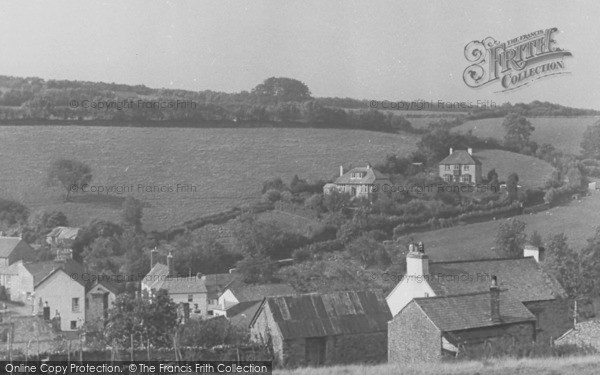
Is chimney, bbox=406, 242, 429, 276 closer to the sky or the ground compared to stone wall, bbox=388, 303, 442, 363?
closer to the sky

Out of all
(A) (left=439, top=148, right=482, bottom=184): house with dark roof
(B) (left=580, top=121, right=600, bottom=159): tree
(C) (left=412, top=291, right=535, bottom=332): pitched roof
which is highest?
(B) (left=580, top=121, right=600, bottom=159): tree

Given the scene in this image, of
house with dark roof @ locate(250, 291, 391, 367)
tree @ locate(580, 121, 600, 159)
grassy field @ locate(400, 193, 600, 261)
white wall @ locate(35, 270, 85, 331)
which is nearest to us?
house with dark roof @ locate(250, 291, 391, 367)

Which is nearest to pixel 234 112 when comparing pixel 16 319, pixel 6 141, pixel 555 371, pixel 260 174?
pixel 260 174

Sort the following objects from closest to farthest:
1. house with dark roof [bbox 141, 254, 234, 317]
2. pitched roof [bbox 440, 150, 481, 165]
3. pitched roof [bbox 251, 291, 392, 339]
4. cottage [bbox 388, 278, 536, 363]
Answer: cottage [bbox 388, 278, 536, 363]
pitched roof [bbox 251, 291, 392, 339]
house with dark roof [bbox 141, 254, 234, 317]
pitched roof [bbox 440, 150, 481, 165]

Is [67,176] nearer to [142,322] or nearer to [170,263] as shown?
[170,263]

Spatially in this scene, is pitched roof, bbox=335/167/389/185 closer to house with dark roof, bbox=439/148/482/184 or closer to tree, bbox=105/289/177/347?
house with dark roof, bbox=439/148/482/184

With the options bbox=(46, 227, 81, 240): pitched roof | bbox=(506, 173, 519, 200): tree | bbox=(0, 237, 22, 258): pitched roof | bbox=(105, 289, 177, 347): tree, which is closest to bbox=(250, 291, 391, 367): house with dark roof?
bbox=(105, 289, 177, 347): tree

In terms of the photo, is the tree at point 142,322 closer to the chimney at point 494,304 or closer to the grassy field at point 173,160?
the chimney at point 494,304
